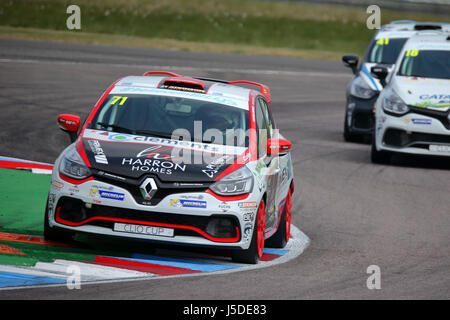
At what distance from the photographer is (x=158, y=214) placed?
810 centimetres

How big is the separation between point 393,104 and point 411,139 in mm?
612

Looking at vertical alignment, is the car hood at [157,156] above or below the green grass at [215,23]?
above

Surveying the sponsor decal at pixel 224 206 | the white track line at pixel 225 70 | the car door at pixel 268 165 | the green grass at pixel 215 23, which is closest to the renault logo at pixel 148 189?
the sponsor decal at pixel 224 206

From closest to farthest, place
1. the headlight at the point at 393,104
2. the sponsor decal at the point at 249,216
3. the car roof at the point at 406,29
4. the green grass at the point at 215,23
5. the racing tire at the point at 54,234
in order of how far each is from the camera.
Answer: the sponsor decal at the point at 249,216, the racing tire at the point at 54,234, the headlight at the point at 393,104, the car roof at the point at 406,29, the green grass at the point at 215,23

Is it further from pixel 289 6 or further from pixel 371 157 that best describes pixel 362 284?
pixel 289 6

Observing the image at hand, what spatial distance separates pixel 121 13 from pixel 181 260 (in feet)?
125

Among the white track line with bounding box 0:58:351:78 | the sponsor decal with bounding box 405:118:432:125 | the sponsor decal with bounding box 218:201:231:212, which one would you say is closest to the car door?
the sponsor decal with bounding box 218:201:231:212

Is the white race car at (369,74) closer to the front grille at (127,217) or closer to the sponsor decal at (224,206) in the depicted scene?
the sponsor decal at (224,206)

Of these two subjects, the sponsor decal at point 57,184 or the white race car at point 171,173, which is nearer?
the white race car at point 171,173

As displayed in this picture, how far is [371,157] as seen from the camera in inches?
641

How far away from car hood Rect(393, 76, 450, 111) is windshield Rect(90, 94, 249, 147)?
6.67 meters

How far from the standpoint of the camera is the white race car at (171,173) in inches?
320

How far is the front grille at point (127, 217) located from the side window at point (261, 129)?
1082 mm
